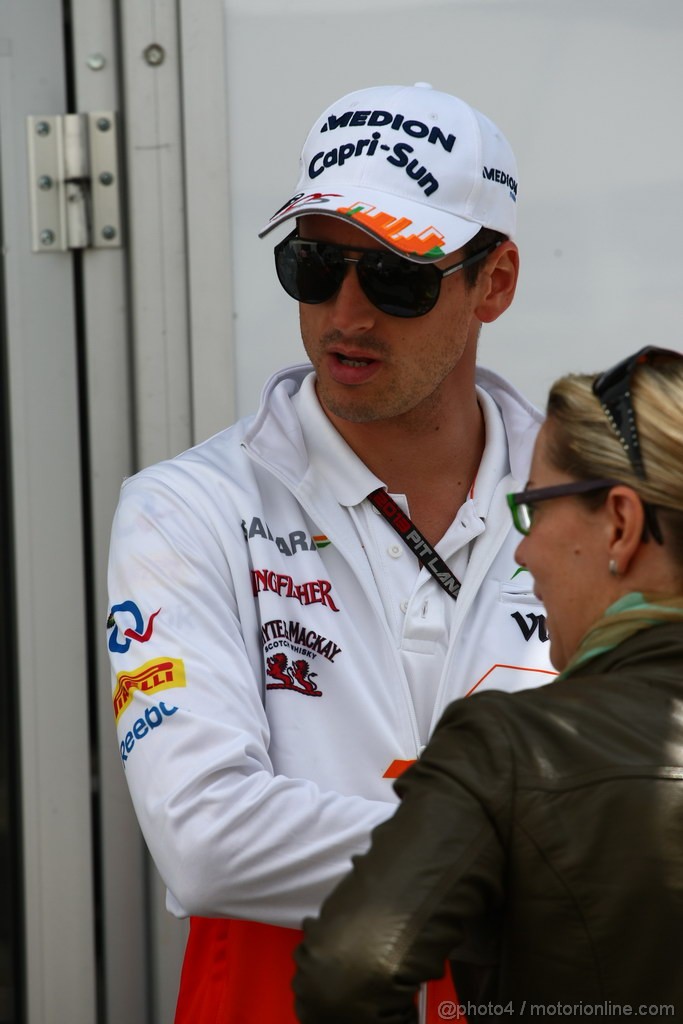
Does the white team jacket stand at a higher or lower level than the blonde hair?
lower

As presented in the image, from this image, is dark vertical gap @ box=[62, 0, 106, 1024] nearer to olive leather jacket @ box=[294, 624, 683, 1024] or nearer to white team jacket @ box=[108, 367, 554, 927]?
white team jacket @ box=[108, 367, 554, 927]

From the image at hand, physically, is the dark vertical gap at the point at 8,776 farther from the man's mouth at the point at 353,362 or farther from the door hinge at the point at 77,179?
the man's mouth at the point at 353,362

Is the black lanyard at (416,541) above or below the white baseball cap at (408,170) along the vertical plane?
below

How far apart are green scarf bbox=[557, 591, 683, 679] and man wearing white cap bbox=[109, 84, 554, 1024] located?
47 cm

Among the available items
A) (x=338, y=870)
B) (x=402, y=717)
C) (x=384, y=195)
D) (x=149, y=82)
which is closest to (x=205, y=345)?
(x=149, y=82)

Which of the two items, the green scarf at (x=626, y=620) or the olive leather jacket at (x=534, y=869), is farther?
the green scarf at (x=626, y=620)

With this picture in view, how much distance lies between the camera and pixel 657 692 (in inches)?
51.8

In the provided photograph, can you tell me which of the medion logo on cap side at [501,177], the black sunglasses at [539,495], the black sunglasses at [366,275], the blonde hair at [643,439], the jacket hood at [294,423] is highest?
the medion logo on cap side at [501,177]

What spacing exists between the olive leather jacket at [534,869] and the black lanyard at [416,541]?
78cm

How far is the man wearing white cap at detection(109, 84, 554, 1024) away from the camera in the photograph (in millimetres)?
1745

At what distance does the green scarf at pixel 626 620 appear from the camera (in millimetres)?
1387

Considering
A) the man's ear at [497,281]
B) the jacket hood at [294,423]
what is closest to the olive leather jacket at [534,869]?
the jacket hood at [294,423]

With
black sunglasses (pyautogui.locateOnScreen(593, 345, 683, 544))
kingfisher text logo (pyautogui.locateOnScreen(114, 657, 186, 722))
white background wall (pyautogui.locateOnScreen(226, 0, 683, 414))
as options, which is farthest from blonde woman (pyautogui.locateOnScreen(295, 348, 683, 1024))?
white background wall (pyautogui.locateOnScreen(226, 0, 683, 414))

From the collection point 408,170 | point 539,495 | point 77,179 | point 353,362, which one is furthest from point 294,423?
point 77,179
